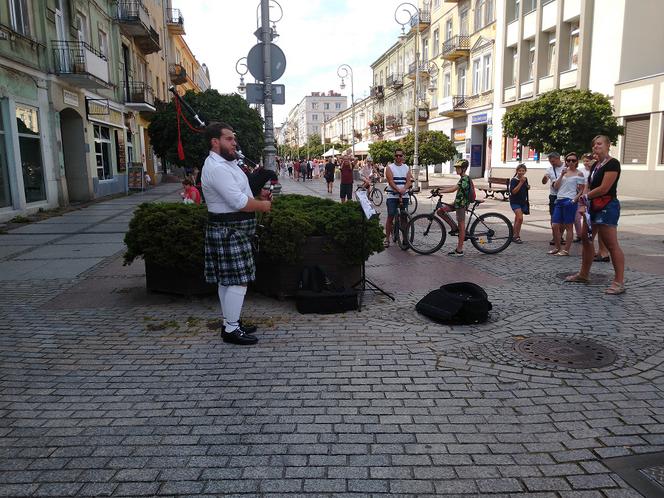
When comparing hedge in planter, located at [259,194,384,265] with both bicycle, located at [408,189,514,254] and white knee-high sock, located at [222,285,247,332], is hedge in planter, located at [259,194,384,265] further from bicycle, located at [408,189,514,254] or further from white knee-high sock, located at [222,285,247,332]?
bicycle, located at [408,189,514,254]

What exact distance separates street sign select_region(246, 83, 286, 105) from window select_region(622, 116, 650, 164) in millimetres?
16056

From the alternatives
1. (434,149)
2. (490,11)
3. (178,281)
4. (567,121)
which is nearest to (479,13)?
(490,11)

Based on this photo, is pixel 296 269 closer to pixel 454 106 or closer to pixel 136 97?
pixel 136 97

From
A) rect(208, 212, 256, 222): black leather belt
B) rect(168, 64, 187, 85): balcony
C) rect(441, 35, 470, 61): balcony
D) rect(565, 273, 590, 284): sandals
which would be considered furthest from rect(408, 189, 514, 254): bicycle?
rect(168, 64, 187, 85): balcony

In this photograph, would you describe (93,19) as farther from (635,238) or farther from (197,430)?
(197,430)

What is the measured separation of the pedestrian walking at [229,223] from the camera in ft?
14.2

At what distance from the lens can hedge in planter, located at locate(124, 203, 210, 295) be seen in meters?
5.93

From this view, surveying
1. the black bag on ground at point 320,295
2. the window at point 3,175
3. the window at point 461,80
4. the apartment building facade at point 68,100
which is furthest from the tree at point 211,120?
the window at point 461,80

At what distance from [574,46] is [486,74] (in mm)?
8944

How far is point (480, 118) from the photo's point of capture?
34.3 metres

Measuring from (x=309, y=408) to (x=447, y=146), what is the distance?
25712 millimetres

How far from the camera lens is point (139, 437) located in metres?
3.11

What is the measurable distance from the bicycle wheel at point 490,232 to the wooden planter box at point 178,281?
497 centimetres

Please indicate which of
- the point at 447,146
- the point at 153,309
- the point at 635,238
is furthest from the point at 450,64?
the point at 153,309
